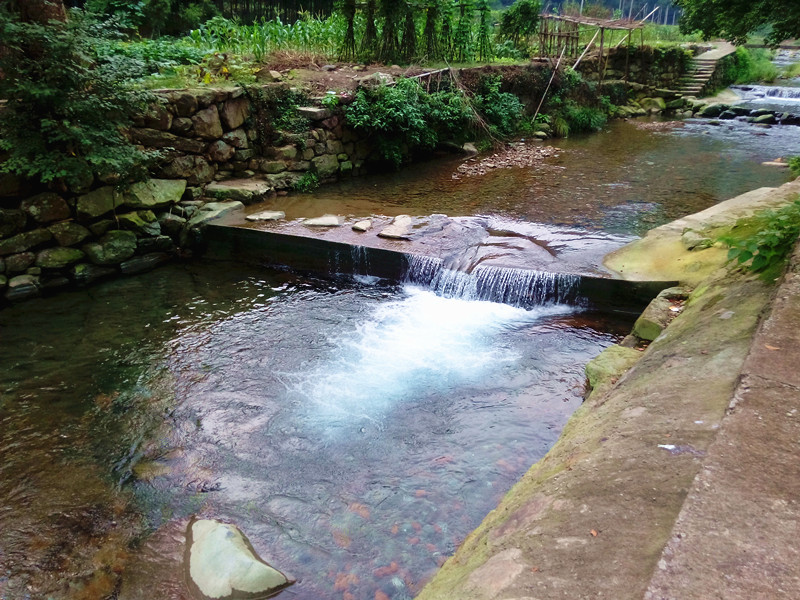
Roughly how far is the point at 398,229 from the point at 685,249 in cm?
319

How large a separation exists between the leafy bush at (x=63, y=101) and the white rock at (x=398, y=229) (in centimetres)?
304

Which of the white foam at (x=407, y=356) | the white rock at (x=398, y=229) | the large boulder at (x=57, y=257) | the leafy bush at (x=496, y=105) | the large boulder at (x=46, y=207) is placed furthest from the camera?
the leafy bush at (x=496, y=105)

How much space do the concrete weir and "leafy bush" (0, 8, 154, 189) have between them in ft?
5.13

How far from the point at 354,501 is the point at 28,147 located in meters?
5.20

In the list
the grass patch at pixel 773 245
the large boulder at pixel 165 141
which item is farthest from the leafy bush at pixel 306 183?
the grass patch at pixel 773 245

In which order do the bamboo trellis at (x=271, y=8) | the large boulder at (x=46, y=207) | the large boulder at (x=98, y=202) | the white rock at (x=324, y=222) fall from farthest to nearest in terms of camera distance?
1. the bamboo trellis at (x=271, y=8)
2. the white rock at (x=324, y=222)
3. the large boulder at (x=98, y=202)
4. the large boulder at (x=46, y=207)

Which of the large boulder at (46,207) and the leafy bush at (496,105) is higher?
the leafy bush at (496,105)

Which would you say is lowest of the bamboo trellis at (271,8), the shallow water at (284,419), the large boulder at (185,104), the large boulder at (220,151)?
the shallow water at (284,419)

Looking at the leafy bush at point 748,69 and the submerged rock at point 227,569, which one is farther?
the leafy bush at point 748,69

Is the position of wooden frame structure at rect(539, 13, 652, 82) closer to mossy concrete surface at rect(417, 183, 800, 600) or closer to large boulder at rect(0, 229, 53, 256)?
large boulder at rect(0, 229, 53, 256)

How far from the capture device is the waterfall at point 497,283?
5703mm

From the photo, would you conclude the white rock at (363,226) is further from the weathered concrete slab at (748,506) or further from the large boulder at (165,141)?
the weathered concrete slab at (748,506)

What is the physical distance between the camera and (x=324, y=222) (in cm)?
719

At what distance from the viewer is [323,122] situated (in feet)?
30.2
